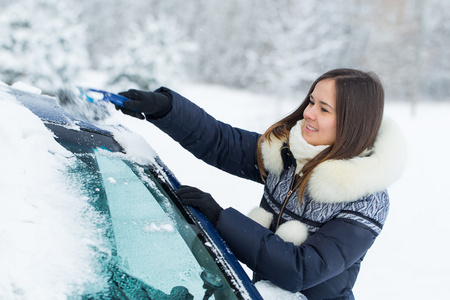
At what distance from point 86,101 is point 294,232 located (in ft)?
3.37

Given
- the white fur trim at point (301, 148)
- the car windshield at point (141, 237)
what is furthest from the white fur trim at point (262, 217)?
the car windshield at point (141, 237)

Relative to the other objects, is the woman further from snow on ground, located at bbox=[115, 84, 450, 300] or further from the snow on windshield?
snow on ground, located at bbox=[115, 84, 450, 300]

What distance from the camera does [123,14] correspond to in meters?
33.8

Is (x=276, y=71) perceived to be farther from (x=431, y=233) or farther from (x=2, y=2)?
(x=2, y=2)

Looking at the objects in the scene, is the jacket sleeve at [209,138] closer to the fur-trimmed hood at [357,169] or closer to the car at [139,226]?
the car at [139,226]

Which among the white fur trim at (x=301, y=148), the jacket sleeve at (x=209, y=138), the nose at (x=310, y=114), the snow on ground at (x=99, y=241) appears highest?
the nose at (x=310, y=114)

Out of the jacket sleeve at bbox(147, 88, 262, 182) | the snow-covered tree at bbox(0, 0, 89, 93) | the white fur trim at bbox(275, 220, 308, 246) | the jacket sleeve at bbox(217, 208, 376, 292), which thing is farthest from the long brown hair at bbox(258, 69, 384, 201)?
the snow-covered tree at bbox(0, 0, 89, 93)

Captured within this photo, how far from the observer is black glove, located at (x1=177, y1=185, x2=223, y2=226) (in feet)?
4.83

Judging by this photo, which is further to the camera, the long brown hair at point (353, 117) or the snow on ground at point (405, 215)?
the snow on ground at point (405, 215)

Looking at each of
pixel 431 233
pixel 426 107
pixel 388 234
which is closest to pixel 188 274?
pixel 388 234

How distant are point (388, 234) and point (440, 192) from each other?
3004 millimetres

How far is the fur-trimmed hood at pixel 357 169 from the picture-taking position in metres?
1.51

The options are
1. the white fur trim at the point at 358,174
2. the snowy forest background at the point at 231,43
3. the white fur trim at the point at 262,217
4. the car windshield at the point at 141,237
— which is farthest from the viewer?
the snowy forest background at the point at 231,43

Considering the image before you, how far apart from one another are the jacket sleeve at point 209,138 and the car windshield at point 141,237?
421mm
